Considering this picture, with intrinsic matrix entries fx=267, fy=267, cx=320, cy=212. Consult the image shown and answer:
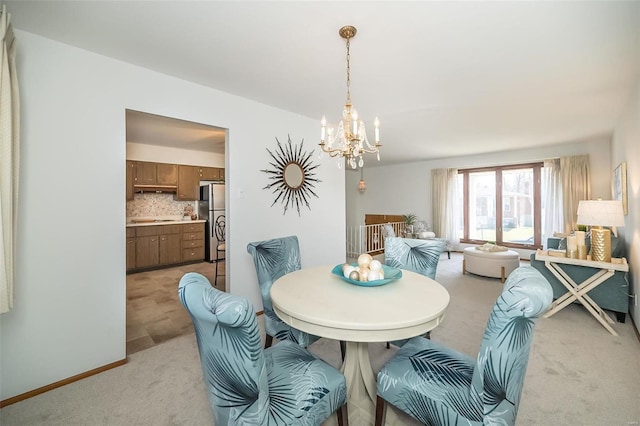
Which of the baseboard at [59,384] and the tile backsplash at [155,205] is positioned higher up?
the tile backsplash at [155,205]

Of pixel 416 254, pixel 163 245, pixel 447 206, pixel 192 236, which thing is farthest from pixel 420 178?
pixel 163 245

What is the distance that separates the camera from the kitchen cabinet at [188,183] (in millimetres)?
5676

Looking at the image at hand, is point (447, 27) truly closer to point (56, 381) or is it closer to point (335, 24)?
point (335, 24)

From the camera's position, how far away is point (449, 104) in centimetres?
315

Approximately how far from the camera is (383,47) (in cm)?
199

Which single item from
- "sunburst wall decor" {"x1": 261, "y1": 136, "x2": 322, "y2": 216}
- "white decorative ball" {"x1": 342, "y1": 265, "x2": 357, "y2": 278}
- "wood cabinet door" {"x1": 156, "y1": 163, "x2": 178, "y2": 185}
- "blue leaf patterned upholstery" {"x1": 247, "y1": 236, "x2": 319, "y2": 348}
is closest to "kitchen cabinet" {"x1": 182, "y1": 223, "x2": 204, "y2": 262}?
"wood cabinet door" {"x1": 156, "y1": 163, "x2": 178, "y2": 185}

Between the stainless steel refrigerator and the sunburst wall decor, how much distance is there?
2712mm

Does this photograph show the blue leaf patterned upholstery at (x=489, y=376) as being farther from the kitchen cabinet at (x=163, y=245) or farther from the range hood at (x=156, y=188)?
the range hood at (x=156, y=188)

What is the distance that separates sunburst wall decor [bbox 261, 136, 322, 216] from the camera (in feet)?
10.6

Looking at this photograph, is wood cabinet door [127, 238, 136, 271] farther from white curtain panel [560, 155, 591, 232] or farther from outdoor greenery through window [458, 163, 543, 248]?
white curtain panel [560, 155, 591, 232]

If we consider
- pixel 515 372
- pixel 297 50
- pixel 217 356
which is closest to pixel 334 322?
pixel 217 356

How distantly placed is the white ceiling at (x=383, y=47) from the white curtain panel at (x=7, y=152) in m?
0.30

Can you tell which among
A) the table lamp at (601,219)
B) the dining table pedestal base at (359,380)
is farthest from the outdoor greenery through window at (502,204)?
the dining table pedestal base at (359,380)

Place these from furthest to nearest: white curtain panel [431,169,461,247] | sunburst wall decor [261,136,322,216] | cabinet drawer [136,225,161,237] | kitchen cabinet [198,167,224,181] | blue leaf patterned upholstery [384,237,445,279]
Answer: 1. white curtain panel [431,169,461,247]
2. kitchen cabinet [198,167,224,181]
3. cabinet drawer [136,225,161,237]
4. sunburst wall decor [261,136,322,216]
5. blue leaf patterned upholstery [384,237,445,279]
